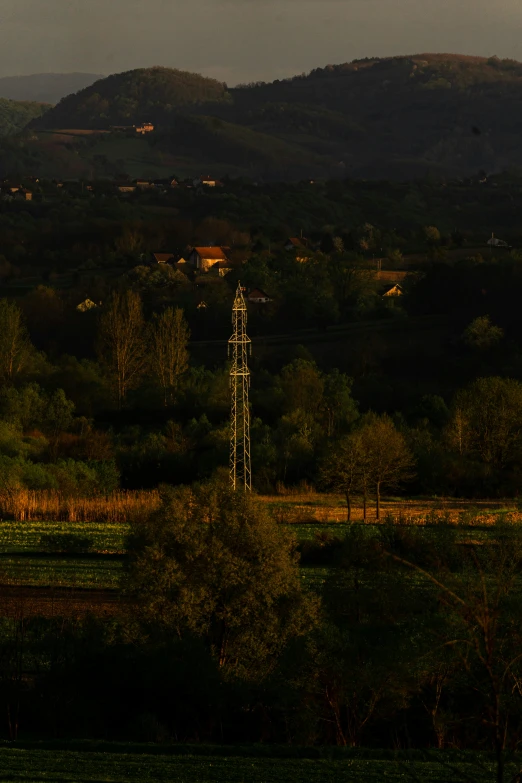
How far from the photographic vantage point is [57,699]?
15930 millimetres

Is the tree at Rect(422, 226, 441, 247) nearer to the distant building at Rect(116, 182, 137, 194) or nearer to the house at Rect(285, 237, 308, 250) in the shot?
the house at Rect(285, 237, 308, 250)

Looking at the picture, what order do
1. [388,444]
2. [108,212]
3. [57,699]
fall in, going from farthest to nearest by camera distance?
[108,212] → [388,444] → [57,699]

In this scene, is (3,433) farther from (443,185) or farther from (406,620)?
(443,185)

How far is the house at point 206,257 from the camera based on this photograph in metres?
89.2

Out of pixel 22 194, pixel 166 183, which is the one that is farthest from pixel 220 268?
pixel 166 183

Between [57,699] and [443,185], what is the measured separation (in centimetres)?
14488

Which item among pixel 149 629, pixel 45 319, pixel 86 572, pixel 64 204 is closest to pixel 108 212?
pixel 64 204

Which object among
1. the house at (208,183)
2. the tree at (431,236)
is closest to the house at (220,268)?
the tree at (431,236)

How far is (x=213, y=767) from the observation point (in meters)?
13.4

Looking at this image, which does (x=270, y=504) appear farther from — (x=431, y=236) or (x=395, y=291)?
(x=431, y=236)

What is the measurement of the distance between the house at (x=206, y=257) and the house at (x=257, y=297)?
53.0ft

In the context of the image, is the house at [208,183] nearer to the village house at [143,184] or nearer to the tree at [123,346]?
the village house at [143,184]

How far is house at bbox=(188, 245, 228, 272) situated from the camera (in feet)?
293

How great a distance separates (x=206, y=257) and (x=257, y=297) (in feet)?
68.5
